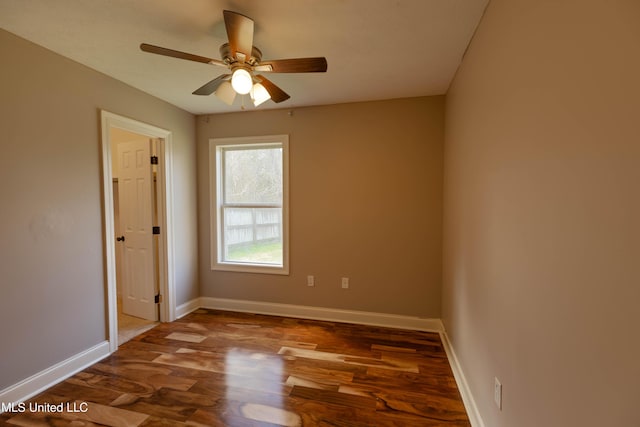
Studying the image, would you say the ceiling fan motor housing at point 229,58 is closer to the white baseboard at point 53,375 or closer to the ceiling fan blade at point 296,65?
the ceiling fan blade at point 296,65

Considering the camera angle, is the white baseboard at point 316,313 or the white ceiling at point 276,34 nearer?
the white ceiling at point 276,34

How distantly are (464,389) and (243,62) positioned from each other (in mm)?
2631

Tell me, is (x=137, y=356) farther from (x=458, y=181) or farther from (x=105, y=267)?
(x=458, y=181)

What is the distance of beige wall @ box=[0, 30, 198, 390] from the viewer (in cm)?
184

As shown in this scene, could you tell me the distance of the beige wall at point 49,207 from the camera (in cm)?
184

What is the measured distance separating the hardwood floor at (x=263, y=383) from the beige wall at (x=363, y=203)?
0.46 m

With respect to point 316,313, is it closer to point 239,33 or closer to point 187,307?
point 187,307

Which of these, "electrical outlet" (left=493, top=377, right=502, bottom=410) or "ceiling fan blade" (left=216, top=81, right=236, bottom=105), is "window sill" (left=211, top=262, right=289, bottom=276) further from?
"electrical outlet" (left=493, top=377, right=502, bottom=410)

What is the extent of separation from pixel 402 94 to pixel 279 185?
5.54 ft

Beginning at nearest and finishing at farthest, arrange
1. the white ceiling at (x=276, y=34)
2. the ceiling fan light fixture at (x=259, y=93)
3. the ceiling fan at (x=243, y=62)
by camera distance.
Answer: the ceiling fan at (x=243, y=62) < the white ceiling at (x=276, y=34) < the ceiling fan light fixture at (x=259, y=93)

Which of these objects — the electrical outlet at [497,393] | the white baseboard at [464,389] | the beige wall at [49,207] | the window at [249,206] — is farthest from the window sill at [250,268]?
the electrical outlet at [497,393]

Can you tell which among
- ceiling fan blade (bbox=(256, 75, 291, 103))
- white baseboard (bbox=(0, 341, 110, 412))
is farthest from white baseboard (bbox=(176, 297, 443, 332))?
ceiling fan blade (bbox=(256, 75, 291, 103))

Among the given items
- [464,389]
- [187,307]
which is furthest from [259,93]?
[187,307]

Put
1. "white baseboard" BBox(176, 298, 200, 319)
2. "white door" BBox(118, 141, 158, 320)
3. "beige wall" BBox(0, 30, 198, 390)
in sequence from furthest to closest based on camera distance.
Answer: "white baseboard" BBox(176, 298, 200, 319) → "white door" BBox(118, 141, 158, 320) → "beige wall" BBox(0, 30, 198, 390)
